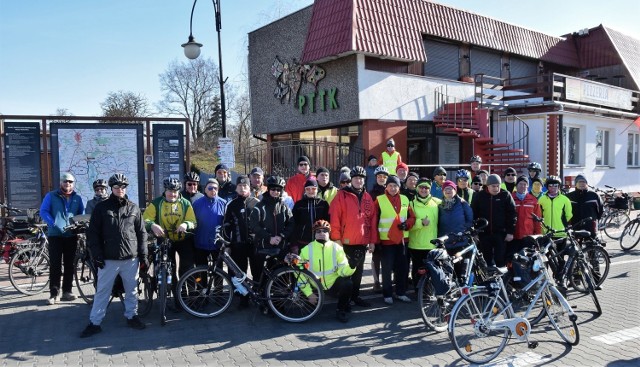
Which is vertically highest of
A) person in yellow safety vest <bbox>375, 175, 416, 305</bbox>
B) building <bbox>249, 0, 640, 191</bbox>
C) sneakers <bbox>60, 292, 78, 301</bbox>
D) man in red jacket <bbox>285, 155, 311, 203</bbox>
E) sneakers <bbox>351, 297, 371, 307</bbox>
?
building <bbox>249, 0, 640, 191</bbox>

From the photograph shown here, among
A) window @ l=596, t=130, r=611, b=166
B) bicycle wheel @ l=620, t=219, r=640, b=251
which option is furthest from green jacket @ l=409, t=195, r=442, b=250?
window @ l=596, t=130, r=611, b=166

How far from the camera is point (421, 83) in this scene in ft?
52.6

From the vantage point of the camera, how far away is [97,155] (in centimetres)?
898

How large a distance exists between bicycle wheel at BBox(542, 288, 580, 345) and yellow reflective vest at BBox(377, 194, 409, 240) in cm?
211

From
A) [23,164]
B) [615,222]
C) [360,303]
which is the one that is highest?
[23,164]

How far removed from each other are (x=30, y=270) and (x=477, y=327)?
673 cm

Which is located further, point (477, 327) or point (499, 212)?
point (499, 212)

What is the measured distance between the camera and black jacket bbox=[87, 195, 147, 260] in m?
5.42

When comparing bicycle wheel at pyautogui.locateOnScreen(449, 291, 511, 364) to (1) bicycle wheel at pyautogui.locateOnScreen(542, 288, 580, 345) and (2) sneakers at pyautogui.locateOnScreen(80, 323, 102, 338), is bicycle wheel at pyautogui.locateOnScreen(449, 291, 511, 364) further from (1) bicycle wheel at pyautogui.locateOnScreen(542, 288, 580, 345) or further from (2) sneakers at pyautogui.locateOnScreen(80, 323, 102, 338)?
(2) sneakers at pyautogui.locateOnScreen(80, 323, 102, 338)

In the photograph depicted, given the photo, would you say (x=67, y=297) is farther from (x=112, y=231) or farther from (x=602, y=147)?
(x=602, y=147)

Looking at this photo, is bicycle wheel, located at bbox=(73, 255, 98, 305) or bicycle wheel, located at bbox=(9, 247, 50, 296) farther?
bicycle wheel, located at bbox=(9, 247, 50, 296)

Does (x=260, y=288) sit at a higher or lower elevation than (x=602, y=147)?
lower

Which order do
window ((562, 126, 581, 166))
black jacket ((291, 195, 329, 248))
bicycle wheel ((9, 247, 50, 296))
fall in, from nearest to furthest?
black jacket ((291, 195, 329, 248)) → bicycle wheel ((9, 247, 50, 296)) → window ((562, 126, 581, 166))

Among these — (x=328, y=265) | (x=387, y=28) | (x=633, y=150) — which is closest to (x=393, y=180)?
(x=328, y=265)
